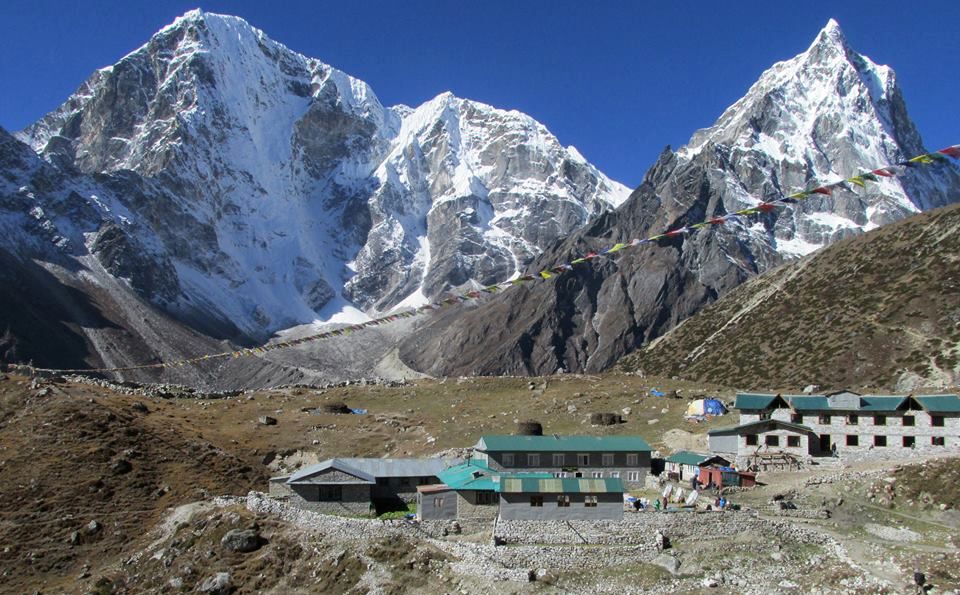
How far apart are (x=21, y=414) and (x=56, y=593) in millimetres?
22980

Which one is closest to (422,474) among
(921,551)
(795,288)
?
(921,551)

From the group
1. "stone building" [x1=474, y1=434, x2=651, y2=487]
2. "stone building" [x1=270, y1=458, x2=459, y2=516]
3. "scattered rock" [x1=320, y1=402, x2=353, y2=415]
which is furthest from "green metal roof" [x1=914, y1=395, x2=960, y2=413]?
"scattered rock" [x1=320, y1=402, x2=353, y2=415]

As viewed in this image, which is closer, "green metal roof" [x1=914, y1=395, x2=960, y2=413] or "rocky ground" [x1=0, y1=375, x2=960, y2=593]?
"rocky ground" [x1=0, y1=375, x2=960, y2=593]

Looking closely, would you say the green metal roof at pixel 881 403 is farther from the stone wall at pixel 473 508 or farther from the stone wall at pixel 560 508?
the stone wall at pixel 473 508

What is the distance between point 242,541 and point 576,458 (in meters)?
20.1

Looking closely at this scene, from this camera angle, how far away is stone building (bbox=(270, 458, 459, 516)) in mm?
47750

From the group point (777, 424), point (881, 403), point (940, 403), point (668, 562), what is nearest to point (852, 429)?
point (881, 403)

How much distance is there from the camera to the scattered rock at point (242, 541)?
44.1m

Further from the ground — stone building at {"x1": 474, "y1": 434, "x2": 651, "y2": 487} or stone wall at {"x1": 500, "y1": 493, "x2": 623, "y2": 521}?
stone building at {"x1": 474, "y1": 434, "x2": 651, "y2": 487}

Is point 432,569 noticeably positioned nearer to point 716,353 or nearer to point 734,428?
point 734,428

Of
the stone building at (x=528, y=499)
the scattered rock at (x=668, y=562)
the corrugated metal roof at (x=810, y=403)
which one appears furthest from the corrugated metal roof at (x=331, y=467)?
the corrugated metal roof at (x=810, y=403)

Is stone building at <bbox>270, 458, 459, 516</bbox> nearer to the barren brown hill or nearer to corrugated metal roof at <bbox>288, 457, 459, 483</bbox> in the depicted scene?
corrugated metal roof at <bbox>288, 457, 459, 483</bbox>

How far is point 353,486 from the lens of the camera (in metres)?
48.3

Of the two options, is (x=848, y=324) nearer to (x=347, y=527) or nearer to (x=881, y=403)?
(x=881, y=403)
